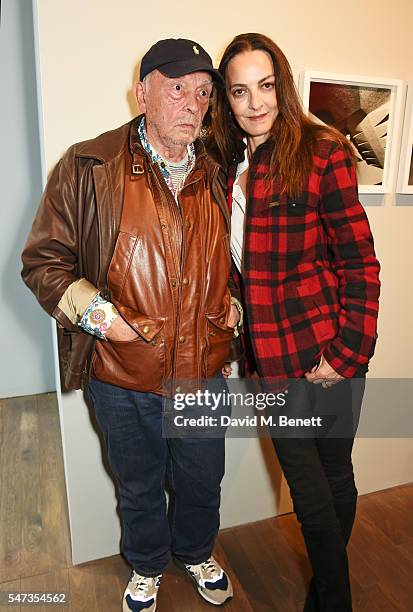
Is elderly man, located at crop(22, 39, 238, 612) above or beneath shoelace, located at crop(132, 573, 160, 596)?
above

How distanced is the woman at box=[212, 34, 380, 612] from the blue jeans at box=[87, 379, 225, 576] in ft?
0.94

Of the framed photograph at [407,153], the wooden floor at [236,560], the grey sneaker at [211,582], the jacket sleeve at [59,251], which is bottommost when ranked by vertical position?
the wooden floor at [236,560]

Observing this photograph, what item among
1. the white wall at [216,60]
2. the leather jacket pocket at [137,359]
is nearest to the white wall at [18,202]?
the white wall at [216,60]

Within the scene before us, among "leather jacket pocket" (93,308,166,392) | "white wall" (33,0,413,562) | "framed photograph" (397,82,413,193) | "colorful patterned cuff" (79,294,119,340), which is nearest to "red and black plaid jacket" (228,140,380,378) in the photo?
"leather jacket pocket" (93,308,166,392)

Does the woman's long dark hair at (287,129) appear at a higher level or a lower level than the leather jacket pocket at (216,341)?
higher

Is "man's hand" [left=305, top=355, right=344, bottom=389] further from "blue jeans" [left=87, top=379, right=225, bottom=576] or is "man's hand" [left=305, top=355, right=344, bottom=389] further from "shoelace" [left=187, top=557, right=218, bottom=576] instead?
"shoelace" [left=187, top=557, right=218, bottom=576]

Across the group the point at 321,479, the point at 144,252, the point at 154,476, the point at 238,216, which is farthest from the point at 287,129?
the point at 154,476

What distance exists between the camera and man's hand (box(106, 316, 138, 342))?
1.28m

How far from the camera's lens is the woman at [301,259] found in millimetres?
1253

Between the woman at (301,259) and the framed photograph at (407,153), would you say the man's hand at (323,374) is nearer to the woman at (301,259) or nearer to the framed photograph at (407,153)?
the woman at (301,259)

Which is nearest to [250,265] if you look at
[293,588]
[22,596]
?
[293,588]

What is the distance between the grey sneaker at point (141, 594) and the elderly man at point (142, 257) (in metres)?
0.43

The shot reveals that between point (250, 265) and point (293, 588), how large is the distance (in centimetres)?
112

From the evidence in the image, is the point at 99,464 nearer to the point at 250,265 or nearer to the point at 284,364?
the point at 284,364
